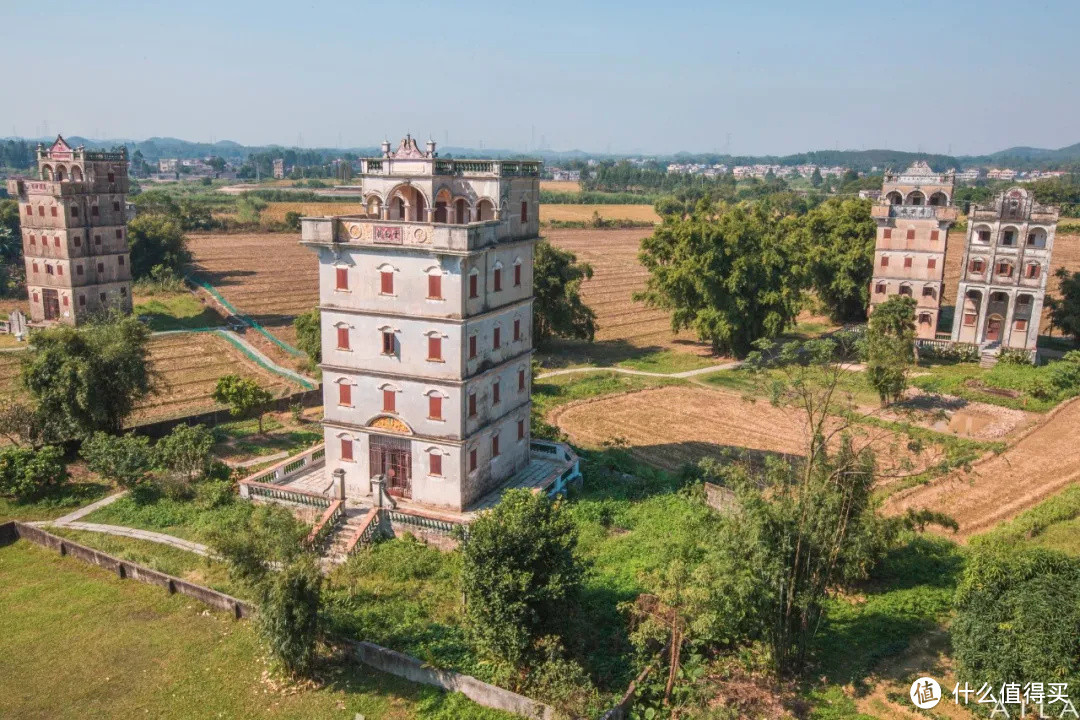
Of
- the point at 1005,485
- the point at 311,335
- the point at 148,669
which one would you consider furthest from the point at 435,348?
the point at 1005,485

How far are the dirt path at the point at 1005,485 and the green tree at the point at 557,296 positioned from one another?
32.8 metres

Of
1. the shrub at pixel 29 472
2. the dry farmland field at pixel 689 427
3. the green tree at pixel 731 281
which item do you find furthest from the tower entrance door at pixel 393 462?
the green tree at pixel 731 281

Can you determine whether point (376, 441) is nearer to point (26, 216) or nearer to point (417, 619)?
point (417, 619)

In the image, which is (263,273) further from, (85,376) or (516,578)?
(516,578)

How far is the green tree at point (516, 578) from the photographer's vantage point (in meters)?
24.3

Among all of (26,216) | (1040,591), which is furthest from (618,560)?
(26,216)

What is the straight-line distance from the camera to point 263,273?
339 feet

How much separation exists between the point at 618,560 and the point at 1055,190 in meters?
183

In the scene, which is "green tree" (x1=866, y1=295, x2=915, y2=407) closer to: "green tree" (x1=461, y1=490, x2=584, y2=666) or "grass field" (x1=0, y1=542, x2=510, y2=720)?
"green tree" (x1=461, y1=490, x2=584, y2=666)

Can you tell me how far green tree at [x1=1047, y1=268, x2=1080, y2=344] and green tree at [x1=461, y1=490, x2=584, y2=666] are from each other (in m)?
60.9

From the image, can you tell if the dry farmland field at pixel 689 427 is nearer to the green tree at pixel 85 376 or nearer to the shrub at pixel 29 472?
the green tree at pixel 85 376

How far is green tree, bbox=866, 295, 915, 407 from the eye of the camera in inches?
1484

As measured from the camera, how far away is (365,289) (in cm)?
3581

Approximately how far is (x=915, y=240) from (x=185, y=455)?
58683 millimetres
